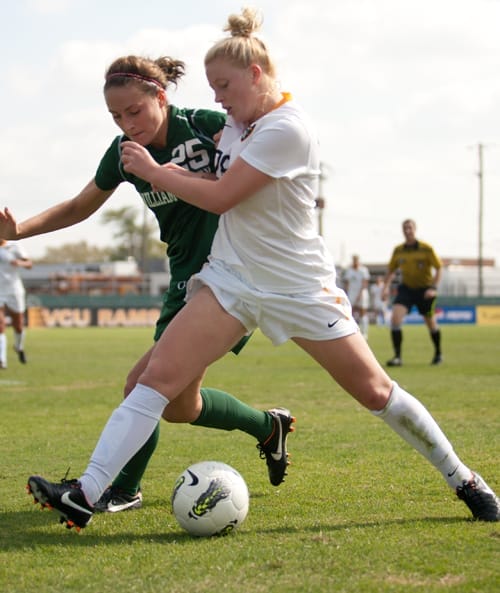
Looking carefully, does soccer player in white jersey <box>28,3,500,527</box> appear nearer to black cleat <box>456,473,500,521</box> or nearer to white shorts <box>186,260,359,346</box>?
white shorts <box>186,260,359,346</box>

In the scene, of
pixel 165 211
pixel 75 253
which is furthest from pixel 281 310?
pixel 75 253

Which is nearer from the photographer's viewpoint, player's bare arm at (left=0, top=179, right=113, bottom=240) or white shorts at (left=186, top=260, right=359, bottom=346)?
white shorts at (left=186, top=260, right=359, bottom=346)

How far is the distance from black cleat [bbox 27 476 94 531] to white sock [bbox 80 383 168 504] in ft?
0.12

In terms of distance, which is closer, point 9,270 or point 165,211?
point 165,211

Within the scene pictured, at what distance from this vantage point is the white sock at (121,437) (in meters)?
3.87

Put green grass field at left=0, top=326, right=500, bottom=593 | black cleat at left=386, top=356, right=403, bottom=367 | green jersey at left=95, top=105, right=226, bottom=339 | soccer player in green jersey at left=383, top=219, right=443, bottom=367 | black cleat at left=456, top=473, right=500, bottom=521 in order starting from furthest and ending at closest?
1. soccer player in green jersey at left=383, top=219, right=443, bottom=367
2. black cleat at left=386, top=356, right=403, bottom=367
3. green jersey at left=95, top=105, right=226, bottom=339
4. black cleat at left=456, top=473, right=500, bottom=521
5. green grass field at left=0, top=326, right=500, bottom=593

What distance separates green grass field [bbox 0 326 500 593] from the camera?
3.34m

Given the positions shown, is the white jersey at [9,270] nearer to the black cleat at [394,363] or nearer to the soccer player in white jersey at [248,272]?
the black cleat at [394,363]

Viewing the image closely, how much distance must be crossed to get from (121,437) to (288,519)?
949 millimetres

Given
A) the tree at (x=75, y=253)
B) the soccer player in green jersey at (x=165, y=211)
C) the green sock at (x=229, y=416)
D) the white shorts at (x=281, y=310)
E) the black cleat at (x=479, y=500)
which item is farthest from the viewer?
the tree at (x=75, y=253)

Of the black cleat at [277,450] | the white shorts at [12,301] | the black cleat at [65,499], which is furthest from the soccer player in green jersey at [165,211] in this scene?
the white shorts at [12,301]

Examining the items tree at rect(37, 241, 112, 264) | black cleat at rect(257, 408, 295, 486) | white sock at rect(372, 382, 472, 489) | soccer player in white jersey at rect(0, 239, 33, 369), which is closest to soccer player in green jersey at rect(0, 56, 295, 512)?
black cleat at rect(257, 408, 295, 486)

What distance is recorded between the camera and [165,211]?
182 inches

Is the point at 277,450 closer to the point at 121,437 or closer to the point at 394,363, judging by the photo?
the point at 121,437
